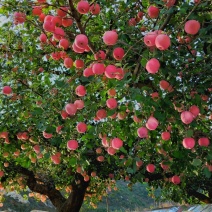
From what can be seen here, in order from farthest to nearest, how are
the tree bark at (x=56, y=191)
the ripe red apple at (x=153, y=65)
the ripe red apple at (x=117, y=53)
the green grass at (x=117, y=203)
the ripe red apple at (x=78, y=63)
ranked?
the green grass at (x=117, y=203) → the tree bark at (x=56, y=191) → the ripe red apple at (x=78, y=63) → the ripe red apple at (x=117, y=53) → the ripe red apple at (x=153, y=65)

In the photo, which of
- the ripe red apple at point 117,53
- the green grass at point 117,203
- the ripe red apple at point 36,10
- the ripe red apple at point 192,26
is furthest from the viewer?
the green grass at point 117,203

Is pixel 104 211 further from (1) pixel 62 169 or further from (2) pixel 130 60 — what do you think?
(2) pixel 130 60

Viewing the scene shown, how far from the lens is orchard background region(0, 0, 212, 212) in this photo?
2.49 meters

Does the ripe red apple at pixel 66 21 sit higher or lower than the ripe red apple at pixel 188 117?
higher

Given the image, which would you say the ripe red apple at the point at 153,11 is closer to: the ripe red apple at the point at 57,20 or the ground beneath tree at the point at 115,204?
the ripe red apple at the point at 57,20

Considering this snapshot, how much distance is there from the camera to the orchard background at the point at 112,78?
2487 mm

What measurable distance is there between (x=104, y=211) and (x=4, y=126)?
1466cm

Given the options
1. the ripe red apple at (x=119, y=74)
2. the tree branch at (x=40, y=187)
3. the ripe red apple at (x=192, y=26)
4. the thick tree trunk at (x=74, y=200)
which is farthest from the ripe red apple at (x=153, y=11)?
the thick tree trunk at (x=74, y=200)

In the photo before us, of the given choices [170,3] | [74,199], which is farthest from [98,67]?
[74,199]

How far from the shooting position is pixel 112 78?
2.55 m

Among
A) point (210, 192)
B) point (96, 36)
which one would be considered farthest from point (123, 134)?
point (210, 192)

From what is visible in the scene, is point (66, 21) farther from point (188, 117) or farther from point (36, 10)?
point (188, 117)

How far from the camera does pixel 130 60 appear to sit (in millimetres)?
2932

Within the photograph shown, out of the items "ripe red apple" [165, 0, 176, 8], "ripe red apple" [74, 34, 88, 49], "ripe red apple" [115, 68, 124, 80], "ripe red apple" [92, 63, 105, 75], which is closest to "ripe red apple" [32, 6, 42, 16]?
"ripe red apple" [74, 34, 88, 49]
